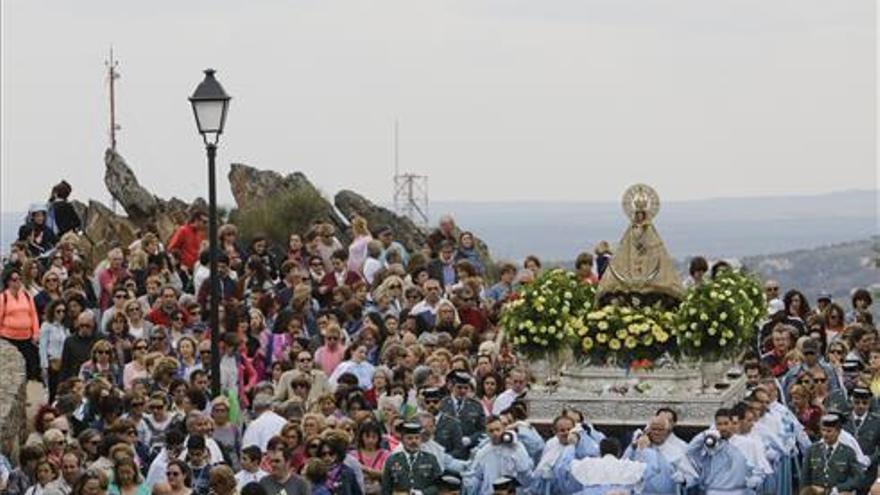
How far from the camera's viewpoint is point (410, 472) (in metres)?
23.2

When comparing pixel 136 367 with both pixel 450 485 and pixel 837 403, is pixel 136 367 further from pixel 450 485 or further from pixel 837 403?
pixel 837 403

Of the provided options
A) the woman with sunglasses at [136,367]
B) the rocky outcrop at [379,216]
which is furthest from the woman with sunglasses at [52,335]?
the rocky outcrop at [379,216]

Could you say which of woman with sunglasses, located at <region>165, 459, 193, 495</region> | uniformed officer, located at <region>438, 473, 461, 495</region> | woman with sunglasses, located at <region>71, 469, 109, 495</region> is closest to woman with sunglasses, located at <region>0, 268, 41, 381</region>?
woman with sunglasses, located at <region>165, 459, 193, 495</region>

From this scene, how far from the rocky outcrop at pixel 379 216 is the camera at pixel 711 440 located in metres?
20.5

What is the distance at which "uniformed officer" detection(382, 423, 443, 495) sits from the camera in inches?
914

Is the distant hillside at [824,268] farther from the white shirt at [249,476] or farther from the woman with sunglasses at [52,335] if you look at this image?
the white shirt at [249,476]

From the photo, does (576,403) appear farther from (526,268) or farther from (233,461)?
(526,268)

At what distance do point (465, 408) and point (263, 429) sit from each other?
189cm

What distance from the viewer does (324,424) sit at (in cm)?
2378

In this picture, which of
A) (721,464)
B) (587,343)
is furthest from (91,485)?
(587,343)

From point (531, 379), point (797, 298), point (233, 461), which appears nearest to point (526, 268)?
point (797, 298)

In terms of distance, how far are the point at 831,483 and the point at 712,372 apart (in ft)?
8.38

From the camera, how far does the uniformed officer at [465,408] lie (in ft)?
82.4

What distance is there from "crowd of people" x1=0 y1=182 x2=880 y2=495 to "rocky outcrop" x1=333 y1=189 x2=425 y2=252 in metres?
11.2
